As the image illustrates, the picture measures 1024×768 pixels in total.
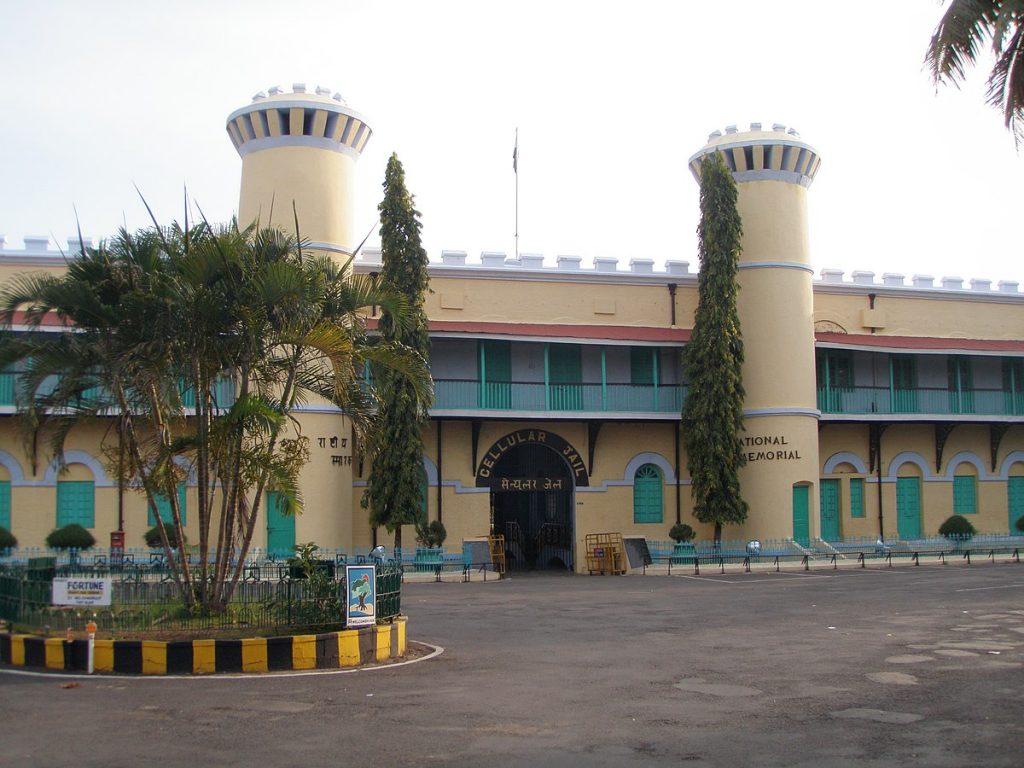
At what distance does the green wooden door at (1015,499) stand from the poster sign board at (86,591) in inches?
1135

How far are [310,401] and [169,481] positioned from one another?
13.0 m

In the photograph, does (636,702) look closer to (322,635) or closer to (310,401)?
(322,635)

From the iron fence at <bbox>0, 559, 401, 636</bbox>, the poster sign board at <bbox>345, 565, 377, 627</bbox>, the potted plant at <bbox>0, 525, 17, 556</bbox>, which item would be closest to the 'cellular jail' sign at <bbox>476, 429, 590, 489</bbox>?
the potted plant at <bbox>0, 525, 17, 556</bbox>

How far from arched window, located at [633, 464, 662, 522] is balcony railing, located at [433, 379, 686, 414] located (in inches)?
75.6

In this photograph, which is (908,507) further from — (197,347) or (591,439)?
(197,347)

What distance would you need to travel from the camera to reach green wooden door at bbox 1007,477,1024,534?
33375mm

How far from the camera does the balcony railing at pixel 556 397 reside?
2803 cm

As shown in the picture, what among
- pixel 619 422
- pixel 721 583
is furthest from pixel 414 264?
pixel 721 583

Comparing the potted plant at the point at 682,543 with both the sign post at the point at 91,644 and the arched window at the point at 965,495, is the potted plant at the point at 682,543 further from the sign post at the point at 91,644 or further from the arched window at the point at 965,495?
the sign post at the point at 91,644

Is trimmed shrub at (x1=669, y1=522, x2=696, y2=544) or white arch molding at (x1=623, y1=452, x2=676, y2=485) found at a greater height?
white arch molding at (x1=623, y1=452, x2=676, y2=485)

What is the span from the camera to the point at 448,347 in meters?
29.0

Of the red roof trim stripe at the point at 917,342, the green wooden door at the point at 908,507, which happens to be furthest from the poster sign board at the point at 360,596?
the green wooden door at the point at 908,507

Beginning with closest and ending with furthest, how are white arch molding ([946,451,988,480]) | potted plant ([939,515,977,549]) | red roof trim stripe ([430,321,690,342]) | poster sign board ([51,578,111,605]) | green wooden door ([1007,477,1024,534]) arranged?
poster sign board ([51,578,111,605]) → red roof trim stripe ([430,321,690,342]) → potted plant ([939,515,977,549]) → white arch molding ([946,451,988,480]) → green wooden door ([1007,477,1024,534])

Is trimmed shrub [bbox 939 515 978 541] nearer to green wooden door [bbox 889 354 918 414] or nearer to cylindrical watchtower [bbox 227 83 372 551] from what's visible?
green wooden door [bbox 889 354 918 414]
